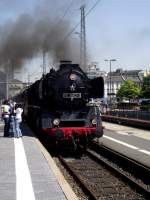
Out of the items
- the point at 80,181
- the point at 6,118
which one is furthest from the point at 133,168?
the point at 6,118

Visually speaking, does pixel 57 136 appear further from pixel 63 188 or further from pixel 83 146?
pixel 63 188

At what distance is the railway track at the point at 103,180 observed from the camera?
11828 mm

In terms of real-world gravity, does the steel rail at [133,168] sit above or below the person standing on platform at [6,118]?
below

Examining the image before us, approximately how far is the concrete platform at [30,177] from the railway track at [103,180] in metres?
0.98

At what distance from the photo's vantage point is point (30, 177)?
11375 millimetres

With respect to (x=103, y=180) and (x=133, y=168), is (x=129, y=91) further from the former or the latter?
(x=103, y=180)

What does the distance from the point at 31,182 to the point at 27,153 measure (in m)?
5.83

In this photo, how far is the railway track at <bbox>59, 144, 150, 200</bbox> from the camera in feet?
38.8

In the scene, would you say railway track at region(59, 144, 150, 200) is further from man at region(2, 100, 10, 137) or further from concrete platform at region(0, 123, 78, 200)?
man at region(2, 100, 10, 137)

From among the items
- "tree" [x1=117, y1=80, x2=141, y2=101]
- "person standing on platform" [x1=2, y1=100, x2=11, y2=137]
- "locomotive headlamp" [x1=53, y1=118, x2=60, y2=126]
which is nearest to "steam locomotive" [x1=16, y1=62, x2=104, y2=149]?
"locomotive headlamp" [x1=53, y1=118, x2=60, y2=126]

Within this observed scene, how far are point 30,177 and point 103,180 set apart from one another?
10.8 feet

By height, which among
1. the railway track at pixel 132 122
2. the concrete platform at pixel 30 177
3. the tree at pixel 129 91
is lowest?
the concrete platform at pixel 30 177

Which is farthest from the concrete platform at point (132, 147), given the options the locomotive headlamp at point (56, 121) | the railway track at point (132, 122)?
the railway track at point (132, 122)

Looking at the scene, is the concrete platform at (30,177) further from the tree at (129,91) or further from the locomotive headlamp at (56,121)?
the tree at (129,91)
